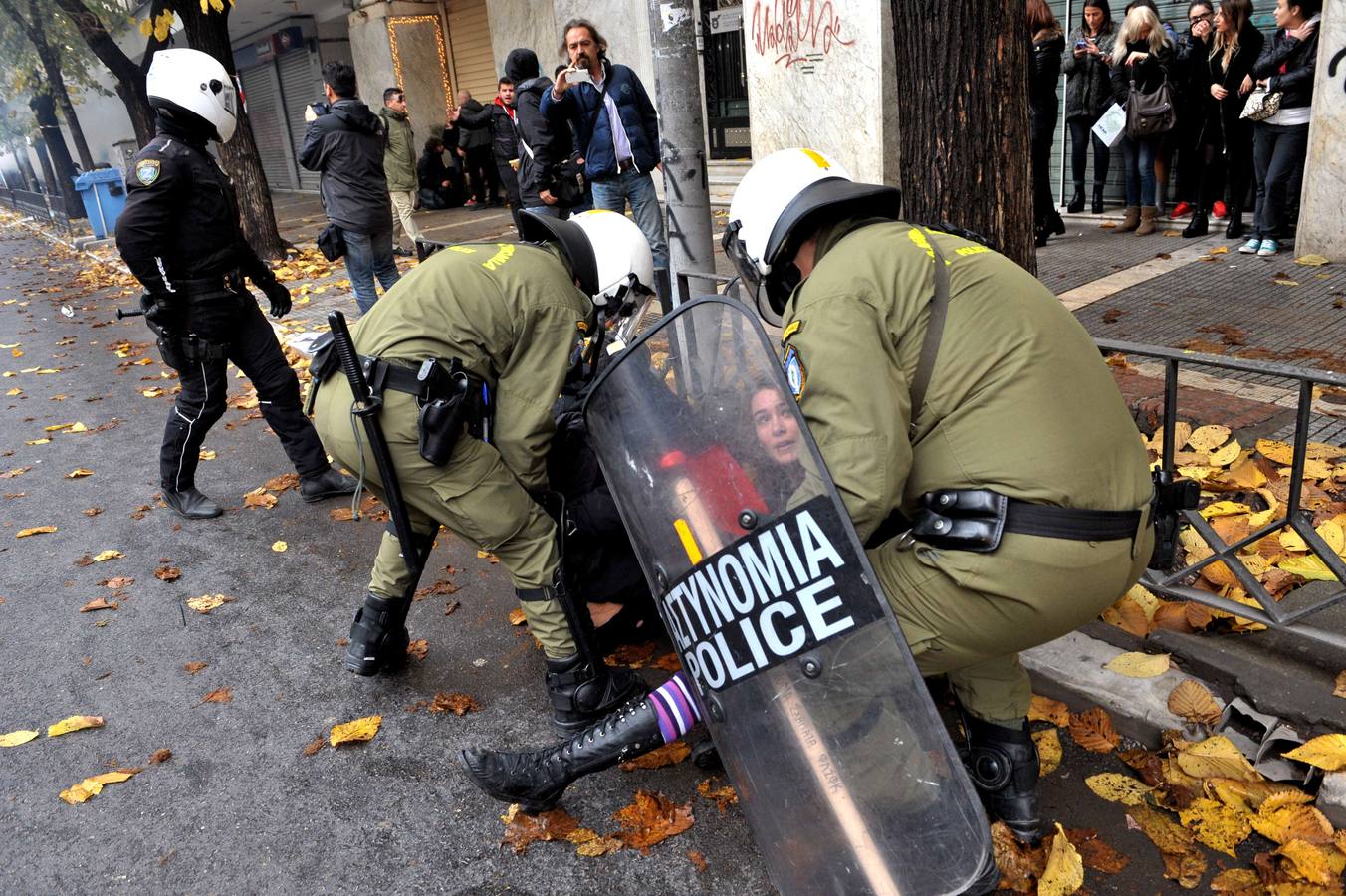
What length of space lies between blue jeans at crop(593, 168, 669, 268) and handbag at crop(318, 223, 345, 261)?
6.05 ft

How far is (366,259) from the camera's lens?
24.7ft

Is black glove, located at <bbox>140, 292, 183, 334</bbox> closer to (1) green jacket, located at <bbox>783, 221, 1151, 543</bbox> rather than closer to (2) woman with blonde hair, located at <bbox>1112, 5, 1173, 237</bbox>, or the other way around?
(1) green jacket, located at <bbox>783, 221, 1151, 543</bbox>

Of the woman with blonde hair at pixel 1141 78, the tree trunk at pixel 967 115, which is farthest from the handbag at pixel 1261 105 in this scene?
the tree trunk at pixel 967 115

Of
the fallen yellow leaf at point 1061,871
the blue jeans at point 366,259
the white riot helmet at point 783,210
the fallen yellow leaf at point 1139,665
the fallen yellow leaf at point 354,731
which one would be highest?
the white riot helmet at point 783,210

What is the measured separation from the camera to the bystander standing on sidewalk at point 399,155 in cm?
1037

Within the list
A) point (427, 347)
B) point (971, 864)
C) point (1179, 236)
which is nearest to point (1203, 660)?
point (971, 864)

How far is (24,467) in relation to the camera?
5836 millimetres

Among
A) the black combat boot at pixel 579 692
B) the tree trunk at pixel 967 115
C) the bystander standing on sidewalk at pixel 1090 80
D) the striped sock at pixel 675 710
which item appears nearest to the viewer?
the striped sock at pixel 675 710

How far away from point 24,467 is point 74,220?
61.1 feet

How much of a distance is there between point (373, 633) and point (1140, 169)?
719 centimetres

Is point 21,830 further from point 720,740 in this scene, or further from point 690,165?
point 690,165

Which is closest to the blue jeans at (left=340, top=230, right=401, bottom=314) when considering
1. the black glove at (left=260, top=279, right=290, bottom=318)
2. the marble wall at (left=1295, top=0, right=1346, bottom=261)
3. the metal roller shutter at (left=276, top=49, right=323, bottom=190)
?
the black glove at (left=260, top=279, right=290, bottom=318)

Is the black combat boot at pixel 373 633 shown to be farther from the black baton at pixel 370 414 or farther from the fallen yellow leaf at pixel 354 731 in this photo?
the black baton at pixel 370 414

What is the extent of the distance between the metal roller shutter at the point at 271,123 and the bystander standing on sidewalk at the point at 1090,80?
1978cm
